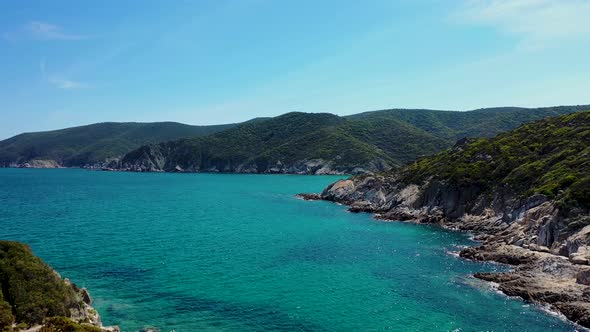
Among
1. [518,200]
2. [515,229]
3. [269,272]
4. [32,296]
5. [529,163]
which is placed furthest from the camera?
[529,163]

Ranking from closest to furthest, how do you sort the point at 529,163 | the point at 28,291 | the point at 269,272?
the point at 28,291, the point at 269,272, the point at 529,163

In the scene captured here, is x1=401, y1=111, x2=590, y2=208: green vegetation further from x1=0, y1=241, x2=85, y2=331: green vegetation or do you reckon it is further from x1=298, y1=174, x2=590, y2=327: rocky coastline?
x1=0, y1=241, x2=85, y2=331: green vegetation

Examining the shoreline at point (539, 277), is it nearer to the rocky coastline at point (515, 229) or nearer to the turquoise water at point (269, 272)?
the rocky coastline at point (515, 229)

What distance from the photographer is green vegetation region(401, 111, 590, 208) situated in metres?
65.5

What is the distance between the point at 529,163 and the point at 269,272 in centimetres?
5712

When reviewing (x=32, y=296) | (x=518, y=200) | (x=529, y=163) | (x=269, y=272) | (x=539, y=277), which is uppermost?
(x=529, y=163)

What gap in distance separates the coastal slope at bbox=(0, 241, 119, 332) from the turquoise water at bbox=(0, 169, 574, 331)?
4.17 meters

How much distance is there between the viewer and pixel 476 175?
86.6 metres

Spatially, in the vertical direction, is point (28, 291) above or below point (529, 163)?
below

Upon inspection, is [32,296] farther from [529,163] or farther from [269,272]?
[529,163]

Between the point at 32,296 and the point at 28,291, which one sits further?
the point at 28,291

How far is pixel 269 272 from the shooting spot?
49.5 m

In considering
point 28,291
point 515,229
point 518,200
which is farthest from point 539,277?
point 28,291

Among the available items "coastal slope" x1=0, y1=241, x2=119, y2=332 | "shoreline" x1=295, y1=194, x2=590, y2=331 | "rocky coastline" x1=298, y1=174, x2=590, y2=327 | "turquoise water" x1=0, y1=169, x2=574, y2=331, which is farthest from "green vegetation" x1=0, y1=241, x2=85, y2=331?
"rocky coastline" x1=298, y1=174, x2=590, y2=327
